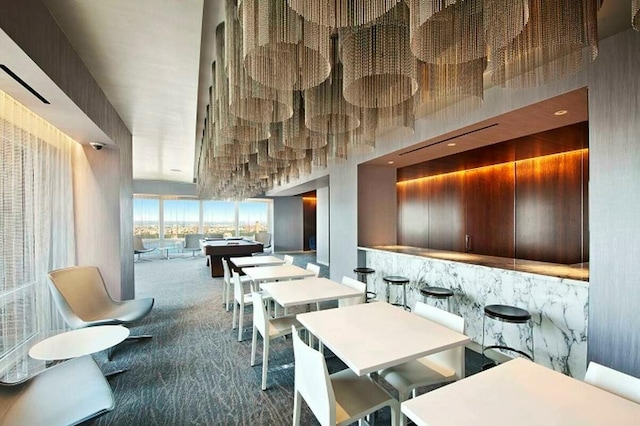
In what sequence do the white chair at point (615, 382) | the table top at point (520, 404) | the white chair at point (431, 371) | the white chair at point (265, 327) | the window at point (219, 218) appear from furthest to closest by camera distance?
1. the window at point (219, 218)
2. the white chair at point (265, 327)
3. the white chair at point (431, 371)
4. the white chair at point (615, 382)
5. the table top at point (520, 404)

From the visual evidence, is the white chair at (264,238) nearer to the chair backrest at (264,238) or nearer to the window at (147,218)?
the chair backrest at (264,238)

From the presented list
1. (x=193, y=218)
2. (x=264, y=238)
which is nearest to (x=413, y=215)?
(x=264, y=238)

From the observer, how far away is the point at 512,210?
4.96 meters

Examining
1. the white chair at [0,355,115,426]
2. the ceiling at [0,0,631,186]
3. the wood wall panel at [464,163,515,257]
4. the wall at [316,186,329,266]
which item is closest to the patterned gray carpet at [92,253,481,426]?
the white chair at [0,355,115,426]

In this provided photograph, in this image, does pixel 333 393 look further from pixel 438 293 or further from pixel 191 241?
pixel 191 241

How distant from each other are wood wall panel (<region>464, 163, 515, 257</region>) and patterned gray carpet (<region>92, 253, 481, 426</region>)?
2520mm

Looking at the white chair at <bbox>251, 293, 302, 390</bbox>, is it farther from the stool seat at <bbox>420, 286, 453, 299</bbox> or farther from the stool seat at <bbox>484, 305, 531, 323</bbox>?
the stool seat at <bbox>484, 305, 531, 323</bbox>

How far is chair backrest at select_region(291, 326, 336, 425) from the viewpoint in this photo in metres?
1.44

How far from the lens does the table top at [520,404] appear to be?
108 cm

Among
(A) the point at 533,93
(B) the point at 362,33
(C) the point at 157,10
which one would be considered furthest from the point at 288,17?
(A) the point at 533,93

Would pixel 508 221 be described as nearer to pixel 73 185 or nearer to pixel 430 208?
pixel 430 208

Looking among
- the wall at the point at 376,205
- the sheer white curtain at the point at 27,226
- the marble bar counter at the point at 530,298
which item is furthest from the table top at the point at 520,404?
the wall at the point at 376,205

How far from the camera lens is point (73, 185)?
164 inches

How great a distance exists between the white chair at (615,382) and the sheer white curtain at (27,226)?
175 inches
